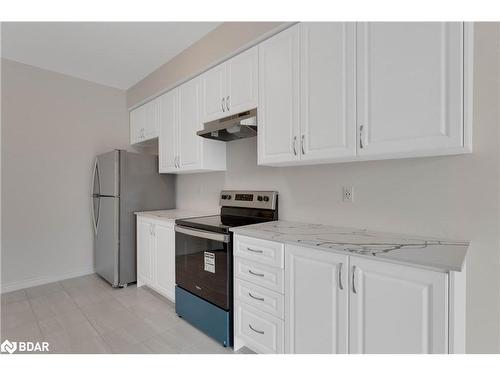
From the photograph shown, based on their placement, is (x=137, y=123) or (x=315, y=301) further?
(x=137, y=123)

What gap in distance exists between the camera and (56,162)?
128 inches

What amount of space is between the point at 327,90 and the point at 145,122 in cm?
266

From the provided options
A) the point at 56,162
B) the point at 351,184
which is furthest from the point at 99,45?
the point at 351,184

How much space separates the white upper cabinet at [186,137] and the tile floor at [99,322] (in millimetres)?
1467

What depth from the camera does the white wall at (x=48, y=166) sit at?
2955 mm

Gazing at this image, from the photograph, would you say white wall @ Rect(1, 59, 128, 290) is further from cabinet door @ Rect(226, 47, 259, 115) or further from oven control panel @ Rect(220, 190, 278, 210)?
cabinet door @ Rect(226, 47, 259, 115)

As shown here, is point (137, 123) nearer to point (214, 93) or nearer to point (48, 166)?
point (48, 166)

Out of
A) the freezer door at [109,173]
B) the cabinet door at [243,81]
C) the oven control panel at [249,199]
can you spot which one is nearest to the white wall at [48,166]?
the freezer door at [109,173]

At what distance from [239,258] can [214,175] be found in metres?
1.34

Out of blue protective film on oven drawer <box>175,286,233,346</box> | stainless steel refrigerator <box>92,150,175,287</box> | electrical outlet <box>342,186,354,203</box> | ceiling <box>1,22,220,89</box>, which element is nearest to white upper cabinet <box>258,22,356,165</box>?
electrical outlet <box>342,186,354,203</box>

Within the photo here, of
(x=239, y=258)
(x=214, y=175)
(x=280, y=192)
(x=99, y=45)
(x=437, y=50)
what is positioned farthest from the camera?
(x=214, y=175)

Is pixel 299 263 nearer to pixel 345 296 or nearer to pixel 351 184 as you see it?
pixel 345 296

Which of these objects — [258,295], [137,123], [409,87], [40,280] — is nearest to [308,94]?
[409,87]

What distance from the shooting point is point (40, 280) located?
3137 mm
